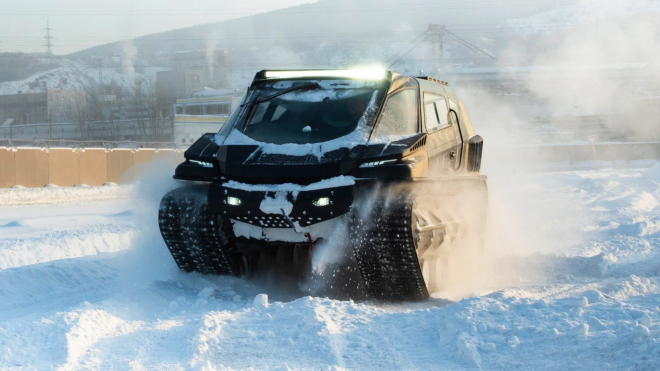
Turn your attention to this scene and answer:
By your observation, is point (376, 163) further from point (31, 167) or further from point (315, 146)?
point (31, 167)

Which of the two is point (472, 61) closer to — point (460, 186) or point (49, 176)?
point (49, 176)

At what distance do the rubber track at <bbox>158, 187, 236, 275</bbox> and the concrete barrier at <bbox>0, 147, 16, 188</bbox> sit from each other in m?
17.8

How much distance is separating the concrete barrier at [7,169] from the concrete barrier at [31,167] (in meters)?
0.14

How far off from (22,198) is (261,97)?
1711cm

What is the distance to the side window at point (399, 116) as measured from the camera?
759cm

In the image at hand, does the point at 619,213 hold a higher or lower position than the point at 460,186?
lower

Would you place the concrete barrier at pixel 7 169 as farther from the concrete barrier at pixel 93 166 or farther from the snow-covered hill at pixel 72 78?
the snow-covered hill at pixel 72 78

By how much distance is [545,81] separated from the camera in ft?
252

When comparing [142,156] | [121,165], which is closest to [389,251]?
[121,165]

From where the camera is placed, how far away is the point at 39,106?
91125 mm

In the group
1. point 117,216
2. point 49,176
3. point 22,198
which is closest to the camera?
point 117,216

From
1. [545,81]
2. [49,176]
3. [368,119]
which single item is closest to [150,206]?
[368,119]

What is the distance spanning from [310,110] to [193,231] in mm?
1703

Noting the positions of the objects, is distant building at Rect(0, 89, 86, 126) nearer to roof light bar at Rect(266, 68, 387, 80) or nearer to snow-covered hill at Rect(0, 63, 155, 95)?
snow-covered hill at Rect(0, 63, 155, 95)
